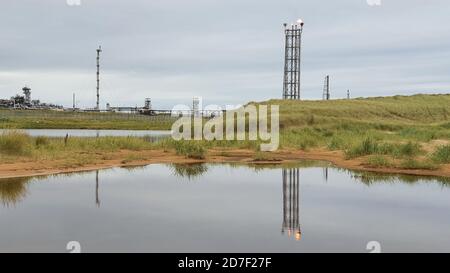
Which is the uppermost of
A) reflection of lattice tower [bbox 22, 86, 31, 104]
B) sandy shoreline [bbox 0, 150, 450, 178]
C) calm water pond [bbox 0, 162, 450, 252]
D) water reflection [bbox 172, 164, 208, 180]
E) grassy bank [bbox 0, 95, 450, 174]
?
reflection of lattice tower [bbox 22, 86, 31, 104]

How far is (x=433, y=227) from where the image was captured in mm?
10273

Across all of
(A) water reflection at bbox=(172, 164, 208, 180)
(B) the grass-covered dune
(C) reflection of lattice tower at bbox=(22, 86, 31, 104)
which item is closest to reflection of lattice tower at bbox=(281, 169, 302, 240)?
(A) water reflection at bbox=(172, 164, 208, 180)

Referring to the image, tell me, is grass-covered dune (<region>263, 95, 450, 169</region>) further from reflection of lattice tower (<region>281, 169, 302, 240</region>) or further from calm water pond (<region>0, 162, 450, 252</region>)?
calm water pond (<region>0, 162, 450, 252</region>)

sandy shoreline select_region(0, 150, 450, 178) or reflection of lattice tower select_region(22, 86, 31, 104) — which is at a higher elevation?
reflection of lattice tower select_region(22, 86, 31, 104)

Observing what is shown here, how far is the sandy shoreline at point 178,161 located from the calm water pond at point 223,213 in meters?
1.96

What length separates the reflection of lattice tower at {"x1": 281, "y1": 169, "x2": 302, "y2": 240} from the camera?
9953 mm

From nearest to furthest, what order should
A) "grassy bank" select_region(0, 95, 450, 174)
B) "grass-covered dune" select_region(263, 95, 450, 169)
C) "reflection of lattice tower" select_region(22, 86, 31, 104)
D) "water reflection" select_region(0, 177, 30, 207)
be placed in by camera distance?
"water reflection" select_region(0, 177, 30, 207) → "grassy bank" select_region(0, 95, 450, 174) → "grass-covered dune" select_region(263, 95, 450, 169) → "reflection of lattice tower" select_region(22, 86, 31, 104)

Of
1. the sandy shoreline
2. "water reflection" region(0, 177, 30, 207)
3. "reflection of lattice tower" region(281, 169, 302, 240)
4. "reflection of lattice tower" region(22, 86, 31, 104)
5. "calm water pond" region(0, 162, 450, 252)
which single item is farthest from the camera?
"reflection of lattice tower" region(22, 86, 31, 104)

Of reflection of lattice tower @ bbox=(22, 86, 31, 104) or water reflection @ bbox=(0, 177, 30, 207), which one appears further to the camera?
reflection of lattice tower @ bbox=(22, 86, 31, 104)

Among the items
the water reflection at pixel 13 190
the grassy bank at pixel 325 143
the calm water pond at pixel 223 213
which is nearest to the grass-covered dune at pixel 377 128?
the grassy bank at pixel 325 143

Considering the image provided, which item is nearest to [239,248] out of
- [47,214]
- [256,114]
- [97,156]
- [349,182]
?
[47,214]

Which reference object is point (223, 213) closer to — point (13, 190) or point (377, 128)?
point (13, 190)

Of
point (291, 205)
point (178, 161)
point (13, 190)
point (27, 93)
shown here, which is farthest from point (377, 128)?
point (27, 93)

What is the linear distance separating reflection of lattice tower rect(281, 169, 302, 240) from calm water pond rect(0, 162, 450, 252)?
0.02 metres
